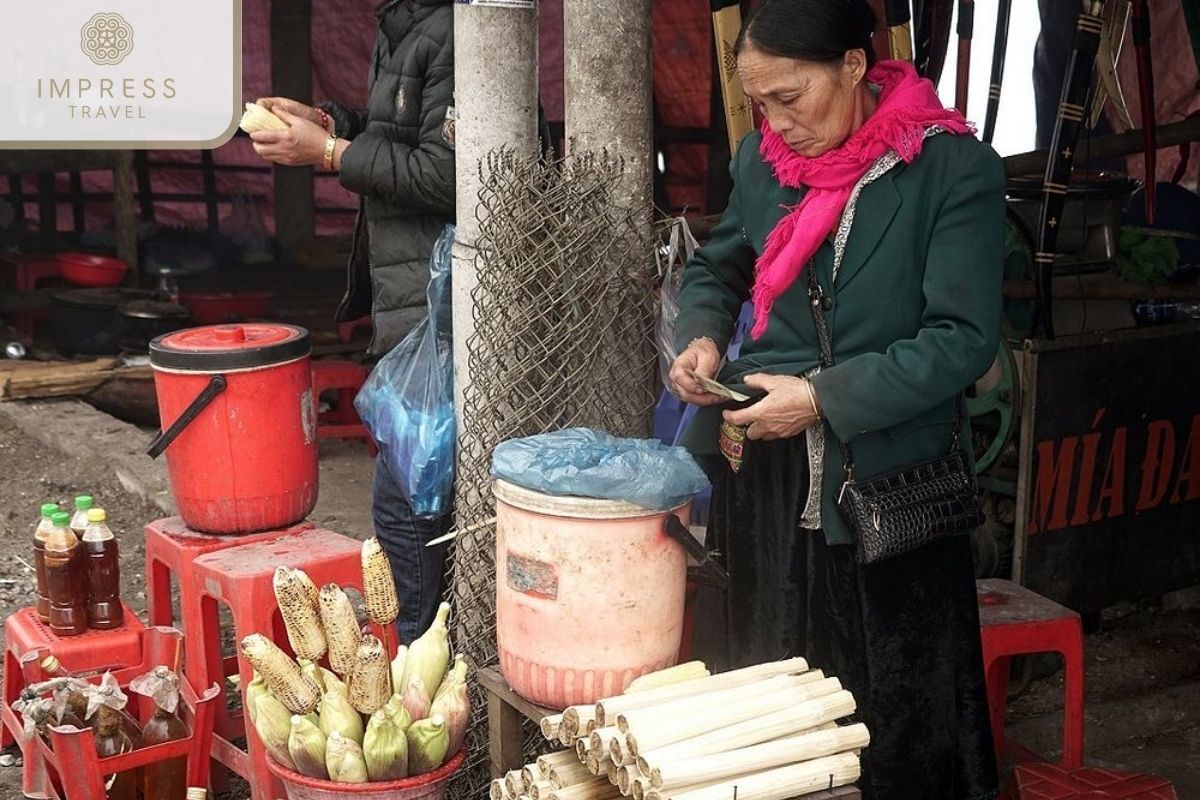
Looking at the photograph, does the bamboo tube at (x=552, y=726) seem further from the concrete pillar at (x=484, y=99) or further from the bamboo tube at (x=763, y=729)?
the concrete pillar at (x=484, y=99)

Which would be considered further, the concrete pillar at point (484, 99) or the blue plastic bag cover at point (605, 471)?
the concrete pillar at point (484, 99)

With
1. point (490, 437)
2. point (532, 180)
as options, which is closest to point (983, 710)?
point (490, 437)

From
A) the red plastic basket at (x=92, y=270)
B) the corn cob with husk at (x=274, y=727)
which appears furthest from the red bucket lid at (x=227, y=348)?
the red plastic basket at (x=92, y=270)

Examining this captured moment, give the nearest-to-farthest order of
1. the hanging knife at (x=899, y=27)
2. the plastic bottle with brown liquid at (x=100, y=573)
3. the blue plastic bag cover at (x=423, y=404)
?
the blue plastic bag cover at (x=423, y=404)
the plastic bottle with brown liquid at (x=100, y=573)
the hanging knife at (x=899, y=27)

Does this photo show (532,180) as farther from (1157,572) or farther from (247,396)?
(1157,572)

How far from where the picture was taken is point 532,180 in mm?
3377

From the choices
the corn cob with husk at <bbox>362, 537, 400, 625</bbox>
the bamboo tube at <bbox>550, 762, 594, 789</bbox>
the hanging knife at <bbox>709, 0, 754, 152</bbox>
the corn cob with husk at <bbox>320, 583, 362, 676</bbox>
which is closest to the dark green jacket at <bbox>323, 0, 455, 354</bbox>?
the corn cob with husk at <bbox>362, 537, 400, 625</bbox>

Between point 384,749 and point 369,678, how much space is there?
0.54 feet

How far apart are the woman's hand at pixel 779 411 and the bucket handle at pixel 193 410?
1623 millimetres

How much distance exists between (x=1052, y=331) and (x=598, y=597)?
2520 mm

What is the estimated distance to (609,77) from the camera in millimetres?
3414

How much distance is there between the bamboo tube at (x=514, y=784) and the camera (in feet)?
9.03

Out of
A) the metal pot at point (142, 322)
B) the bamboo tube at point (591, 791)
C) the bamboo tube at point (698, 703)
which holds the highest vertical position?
the metal pot at point (142, 322)

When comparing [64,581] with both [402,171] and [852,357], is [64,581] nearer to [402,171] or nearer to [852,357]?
[402,171]
